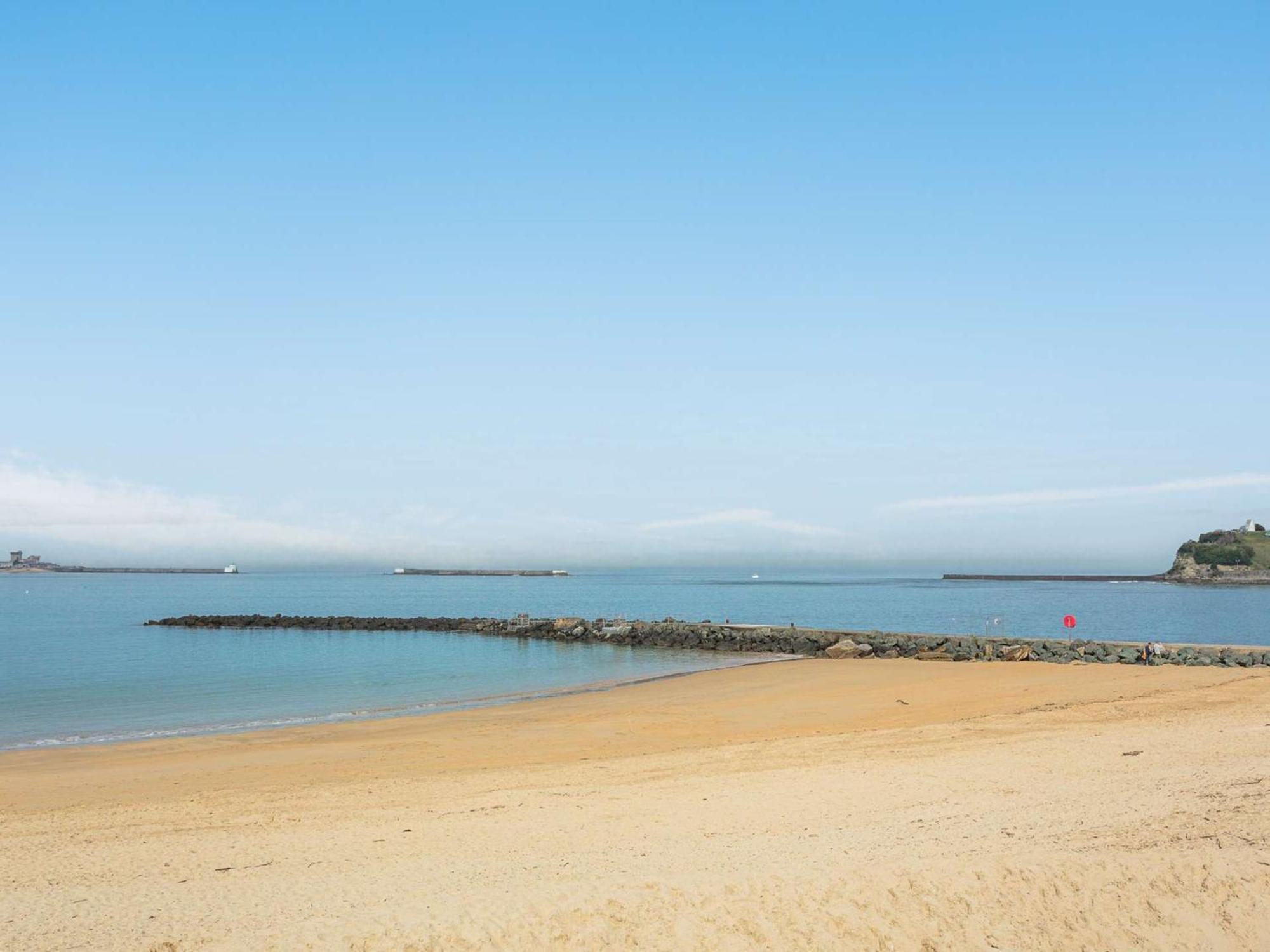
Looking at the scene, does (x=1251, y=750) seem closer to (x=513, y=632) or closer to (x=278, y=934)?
(x=278, y=934)

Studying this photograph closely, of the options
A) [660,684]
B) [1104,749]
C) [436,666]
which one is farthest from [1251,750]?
[436,666]

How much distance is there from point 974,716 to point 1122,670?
35.0 ft

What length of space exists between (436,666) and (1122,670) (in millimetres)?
22351

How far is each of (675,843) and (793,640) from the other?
32.5 meters

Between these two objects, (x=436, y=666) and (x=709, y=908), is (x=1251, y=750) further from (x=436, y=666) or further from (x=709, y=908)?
(x=436, y=666)

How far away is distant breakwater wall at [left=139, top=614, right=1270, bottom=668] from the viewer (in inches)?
1147

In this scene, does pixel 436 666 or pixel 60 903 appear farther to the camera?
pixel 436 666

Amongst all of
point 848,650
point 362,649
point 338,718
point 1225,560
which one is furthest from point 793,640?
point 1225,560

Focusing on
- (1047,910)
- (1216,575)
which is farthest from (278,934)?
(1216,575)

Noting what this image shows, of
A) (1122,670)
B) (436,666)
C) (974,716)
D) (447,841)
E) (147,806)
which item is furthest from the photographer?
(436,666)

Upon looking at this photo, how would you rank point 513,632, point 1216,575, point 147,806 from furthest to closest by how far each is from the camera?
point 1216,575 → point 513,632 → point 147,806

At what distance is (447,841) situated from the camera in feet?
29.7

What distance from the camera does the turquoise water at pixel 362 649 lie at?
76.8ft

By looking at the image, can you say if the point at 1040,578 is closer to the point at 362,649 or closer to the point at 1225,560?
the point at 1225,560
